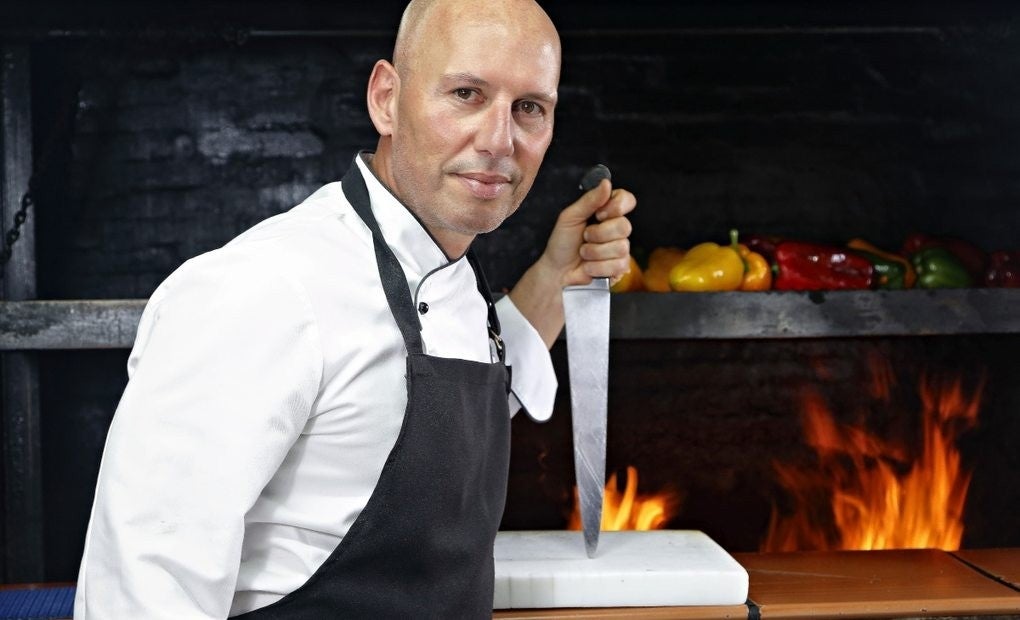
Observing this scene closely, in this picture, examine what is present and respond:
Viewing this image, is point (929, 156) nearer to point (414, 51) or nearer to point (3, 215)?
point (414, 51)

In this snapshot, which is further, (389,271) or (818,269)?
(818,269)

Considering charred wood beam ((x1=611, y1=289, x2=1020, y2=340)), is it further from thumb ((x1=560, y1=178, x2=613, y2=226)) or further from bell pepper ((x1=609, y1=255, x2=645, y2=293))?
thumb ((x1=560, y1=178, x2=613, y2=226))

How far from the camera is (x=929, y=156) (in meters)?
3.18

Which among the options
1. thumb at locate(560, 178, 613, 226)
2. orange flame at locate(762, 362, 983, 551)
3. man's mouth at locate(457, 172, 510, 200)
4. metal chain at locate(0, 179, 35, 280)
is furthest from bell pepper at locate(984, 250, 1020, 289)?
metal chain at locate(0, 179, 35, 280)

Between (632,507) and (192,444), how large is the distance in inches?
88.1

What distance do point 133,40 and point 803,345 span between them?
2.27 meters

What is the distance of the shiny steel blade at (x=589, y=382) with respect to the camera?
6.18 ft

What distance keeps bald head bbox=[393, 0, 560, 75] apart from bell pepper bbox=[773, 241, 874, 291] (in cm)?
160

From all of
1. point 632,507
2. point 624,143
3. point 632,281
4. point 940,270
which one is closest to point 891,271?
point 940,270

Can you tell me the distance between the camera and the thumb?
1816mm

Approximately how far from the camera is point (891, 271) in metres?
2.81

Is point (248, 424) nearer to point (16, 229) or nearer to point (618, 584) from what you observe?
point (618, 584)

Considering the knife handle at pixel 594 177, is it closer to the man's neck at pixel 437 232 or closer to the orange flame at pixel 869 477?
the man's neck at pixel 437 232

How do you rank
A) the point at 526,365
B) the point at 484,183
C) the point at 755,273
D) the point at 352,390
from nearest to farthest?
the point at 352,390
the point at 484,183
the point at 526,365
the point at 755,273
